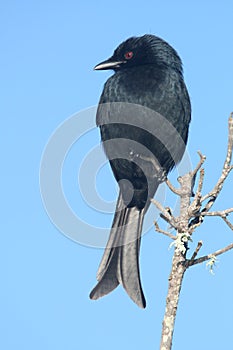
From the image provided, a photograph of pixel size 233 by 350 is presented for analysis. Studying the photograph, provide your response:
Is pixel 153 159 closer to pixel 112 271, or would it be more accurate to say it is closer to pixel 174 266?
pixel 112 271

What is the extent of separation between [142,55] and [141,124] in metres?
0.91

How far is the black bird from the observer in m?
5.84

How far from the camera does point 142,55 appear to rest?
640 cm

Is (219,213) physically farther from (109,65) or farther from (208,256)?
(109,65)

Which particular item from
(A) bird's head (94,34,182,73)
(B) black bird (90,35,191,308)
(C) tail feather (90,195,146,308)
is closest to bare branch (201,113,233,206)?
(C) tail feather (90,195,146,308)

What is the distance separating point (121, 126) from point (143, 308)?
1.94 m

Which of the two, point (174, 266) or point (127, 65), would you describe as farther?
point (127, 65)

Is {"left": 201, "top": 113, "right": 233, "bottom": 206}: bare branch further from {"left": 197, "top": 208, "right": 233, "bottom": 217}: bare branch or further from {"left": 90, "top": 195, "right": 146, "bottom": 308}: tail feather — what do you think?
{"left": 90, "top": 195, "right": 146, "bottom": 308}: tail feather

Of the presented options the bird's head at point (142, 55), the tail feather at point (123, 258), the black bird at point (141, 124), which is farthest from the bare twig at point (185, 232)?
the bird's head at point (142, 55)

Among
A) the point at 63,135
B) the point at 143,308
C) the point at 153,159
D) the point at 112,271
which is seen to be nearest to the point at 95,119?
the point at 63,135

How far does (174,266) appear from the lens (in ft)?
11.9

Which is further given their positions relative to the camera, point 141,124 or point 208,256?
point 141,124

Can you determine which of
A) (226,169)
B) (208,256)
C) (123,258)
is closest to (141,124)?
(123,258)

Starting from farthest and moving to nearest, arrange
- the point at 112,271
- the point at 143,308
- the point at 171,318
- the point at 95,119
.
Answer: the point at 95,119
the point at 112,271
the point at 143,308
the point at 171,318
